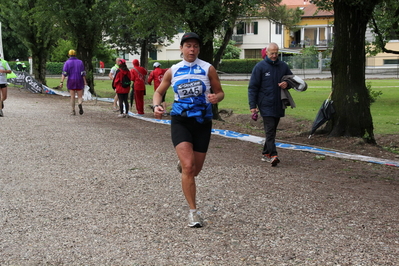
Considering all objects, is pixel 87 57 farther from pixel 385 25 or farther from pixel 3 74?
pixel 385 25

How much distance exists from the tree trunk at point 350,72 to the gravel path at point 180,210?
6.45ft

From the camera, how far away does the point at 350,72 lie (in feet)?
39.2

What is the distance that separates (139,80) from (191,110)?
11.0 m

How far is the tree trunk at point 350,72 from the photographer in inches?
465

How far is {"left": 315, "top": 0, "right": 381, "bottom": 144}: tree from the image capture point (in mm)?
11820

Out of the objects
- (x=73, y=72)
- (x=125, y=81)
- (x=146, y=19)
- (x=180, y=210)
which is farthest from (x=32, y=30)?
(x=180, y=210)

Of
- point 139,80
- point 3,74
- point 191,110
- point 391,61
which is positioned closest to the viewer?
point 191,110

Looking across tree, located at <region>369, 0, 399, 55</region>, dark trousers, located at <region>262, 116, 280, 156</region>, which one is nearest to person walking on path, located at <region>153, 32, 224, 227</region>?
dark trousers, located at <region>262, 116, 280, 156</region>

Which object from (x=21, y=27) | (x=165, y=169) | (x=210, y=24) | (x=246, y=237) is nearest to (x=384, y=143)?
Answer: (x=210, y=24)

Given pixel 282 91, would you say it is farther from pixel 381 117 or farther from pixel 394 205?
pixel 381 117

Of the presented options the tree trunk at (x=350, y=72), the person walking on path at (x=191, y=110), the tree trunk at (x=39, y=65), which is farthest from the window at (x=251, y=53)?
the person walking on path at (x=191, y=110)

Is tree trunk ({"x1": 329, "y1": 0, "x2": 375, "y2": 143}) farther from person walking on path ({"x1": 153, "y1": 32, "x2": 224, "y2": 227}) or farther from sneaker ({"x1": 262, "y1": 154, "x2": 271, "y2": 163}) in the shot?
person walking on path ({"x1": 153, "y1": 32, "x2": 224, "y2": 227})

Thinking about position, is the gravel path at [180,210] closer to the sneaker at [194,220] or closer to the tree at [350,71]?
the sneaker at [194,220]

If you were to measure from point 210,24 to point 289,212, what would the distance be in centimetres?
1028
